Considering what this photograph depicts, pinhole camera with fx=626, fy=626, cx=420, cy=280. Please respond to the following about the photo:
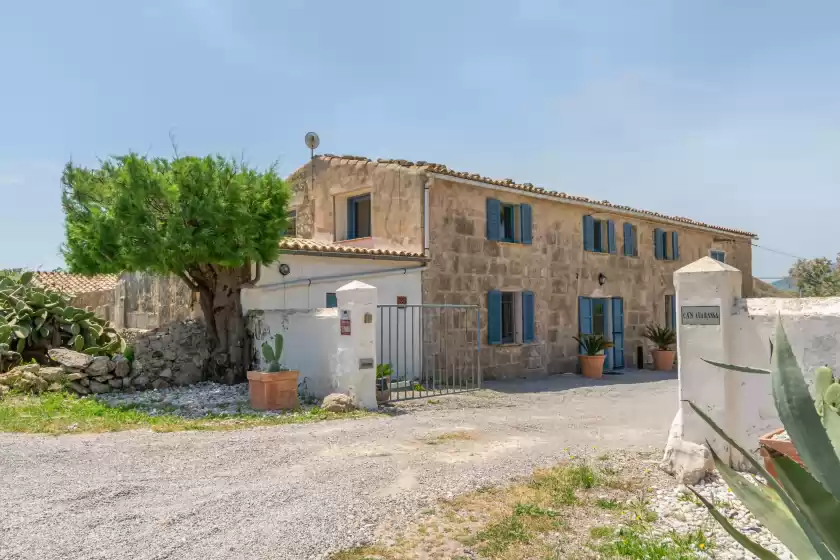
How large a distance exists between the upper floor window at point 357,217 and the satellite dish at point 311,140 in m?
1.80

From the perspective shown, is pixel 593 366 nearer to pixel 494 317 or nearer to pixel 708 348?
pixel 494 317

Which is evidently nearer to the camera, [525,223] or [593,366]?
[525,223]

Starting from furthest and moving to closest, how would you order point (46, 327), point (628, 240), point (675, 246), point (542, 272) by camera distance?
point (675, 246), point (628, 240), point (542, 272), point (46, 327)

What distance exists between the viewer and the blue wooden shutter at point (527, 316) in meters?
15.0

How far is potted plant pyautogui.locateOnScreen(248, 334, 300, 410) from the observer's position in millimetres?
9273

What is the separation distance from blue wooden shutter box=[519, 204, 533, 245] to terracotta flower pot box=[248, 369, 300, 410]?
294 inches

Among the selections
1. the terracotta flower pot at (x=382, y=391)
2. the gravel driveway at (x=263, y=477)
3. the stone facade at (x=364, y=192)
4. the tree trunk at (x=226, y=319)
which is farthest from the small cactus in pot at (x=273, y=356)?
the stone facade at (x=364, y=192)

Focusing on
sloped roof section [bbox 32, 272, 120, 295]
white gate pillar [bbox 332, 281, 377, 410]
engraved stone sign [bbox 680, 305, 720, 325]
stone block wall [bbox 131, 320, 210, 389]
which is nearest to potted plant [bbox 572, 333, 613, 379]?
white gate pillar [bbox 332, 281, 377, 410]

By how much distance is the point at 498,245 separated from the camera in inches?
570

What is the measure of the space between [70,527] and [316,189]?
12310mm

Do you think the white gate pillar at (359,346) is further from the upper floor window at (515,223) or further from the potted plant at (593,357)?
the potted plant at (593,357)

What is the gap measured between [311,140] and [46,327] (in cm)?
744

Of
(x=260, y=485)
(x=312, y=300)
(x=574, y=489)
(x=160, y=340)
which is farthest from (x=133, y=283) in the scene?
(x=574, y=489)

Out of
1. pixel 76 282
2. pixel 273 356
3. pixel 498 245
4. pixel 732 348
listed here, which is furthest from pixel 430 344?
pixel 76 282
